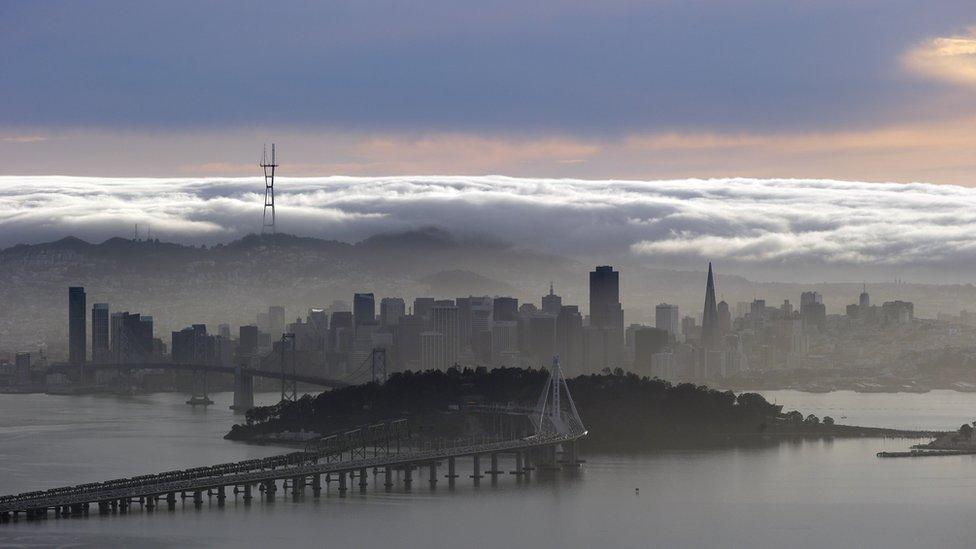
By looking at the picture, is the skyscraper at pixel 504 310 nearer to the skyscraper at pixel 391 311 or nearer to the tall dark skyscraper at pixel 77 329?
the skyscraper at pixel 391 311

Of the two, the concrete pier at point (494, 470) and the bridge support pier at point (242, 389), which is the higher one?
the bridge support pier at point (242, 389)

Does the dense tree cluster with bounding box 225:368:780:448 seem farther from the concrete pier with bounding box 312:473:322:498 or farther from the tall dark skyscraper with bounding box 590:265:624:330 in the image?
the tall dark skyscraper with bounding box 590:265:624:330

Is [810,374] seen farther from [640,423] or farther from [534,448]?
[534,448]

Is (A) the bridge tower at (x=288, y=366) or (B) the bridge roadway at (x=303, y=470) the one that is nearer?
(B) the bridge roadway at (x=303, y=470)

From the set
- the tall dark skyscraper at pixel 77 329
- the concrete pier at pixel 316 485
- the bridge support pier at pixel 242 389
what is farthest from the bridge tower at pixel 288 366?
the concrete pier at pixel 316 485

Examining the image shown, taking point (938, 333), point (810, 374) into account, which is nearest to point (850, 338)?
point (938, 333)

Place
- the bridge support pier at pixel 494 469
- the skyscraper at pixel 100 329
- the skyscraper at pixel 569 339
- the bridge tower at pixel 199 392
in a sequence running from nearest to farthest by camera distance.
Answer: the bridge support pier at pixel 494 469, the bridge tower at pixel 199 392, the skyscraper at pixel 569 339, the skyscraper at pixel 100 329

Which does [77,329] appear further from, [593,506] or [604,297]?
[593,506]
